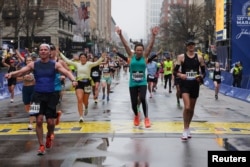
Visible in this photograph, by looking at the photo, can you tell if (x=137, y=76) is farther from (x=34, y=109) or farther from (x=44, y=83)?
(x=34, y=109)

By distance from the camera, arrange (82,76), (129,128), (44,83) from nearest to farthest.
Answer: (44,83), (129,128), (82,76)

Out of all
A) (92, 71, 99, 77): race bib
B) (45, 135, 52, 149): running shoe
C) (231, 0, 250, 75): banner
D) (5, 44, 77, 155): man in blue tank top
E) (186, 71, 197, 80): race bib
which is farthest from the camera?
(231, 0, 250, 75): banner

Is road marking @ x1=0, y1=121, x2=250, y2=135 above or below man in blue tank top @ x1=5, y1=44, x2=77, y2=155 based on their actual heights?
below

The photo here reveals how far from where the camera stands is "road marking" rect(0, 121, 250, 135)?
35.4 feet

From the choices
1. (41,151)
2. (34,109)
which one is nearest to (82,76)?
(34,109)

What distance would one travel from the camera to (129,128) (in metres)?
11.2

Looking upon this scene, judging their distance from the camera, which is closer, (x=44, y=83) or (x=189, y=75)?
(x=44, y=83)

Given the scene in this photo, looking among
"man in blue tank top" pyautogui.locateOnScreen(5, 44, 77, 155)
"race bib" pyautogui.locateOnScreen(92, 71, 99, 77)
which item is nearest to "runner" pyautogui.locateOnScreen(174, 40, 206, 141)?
"man in blue tank top" pyautogui.locateOnScreen(5, 44, 77, 155)

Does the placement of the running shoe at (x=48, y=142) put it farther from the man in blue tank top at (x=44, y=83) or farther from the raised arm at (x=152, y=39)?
the raised arm at (x=152, y=39)

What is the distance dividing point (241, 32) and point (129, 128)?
2503 centimetres

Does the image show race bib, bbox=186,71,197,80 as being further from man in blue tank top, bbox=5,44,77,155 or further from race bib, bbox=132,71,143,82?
man in blue tank top, bbox=5,44,77,155

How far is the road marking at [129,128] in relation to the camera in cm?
1079

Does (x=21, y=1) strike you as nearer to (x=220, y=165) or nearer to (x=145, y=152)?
(x=145, y=152)

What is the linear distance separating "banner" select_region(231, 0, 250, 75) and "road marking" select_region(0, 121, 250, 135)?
23.1 meters
